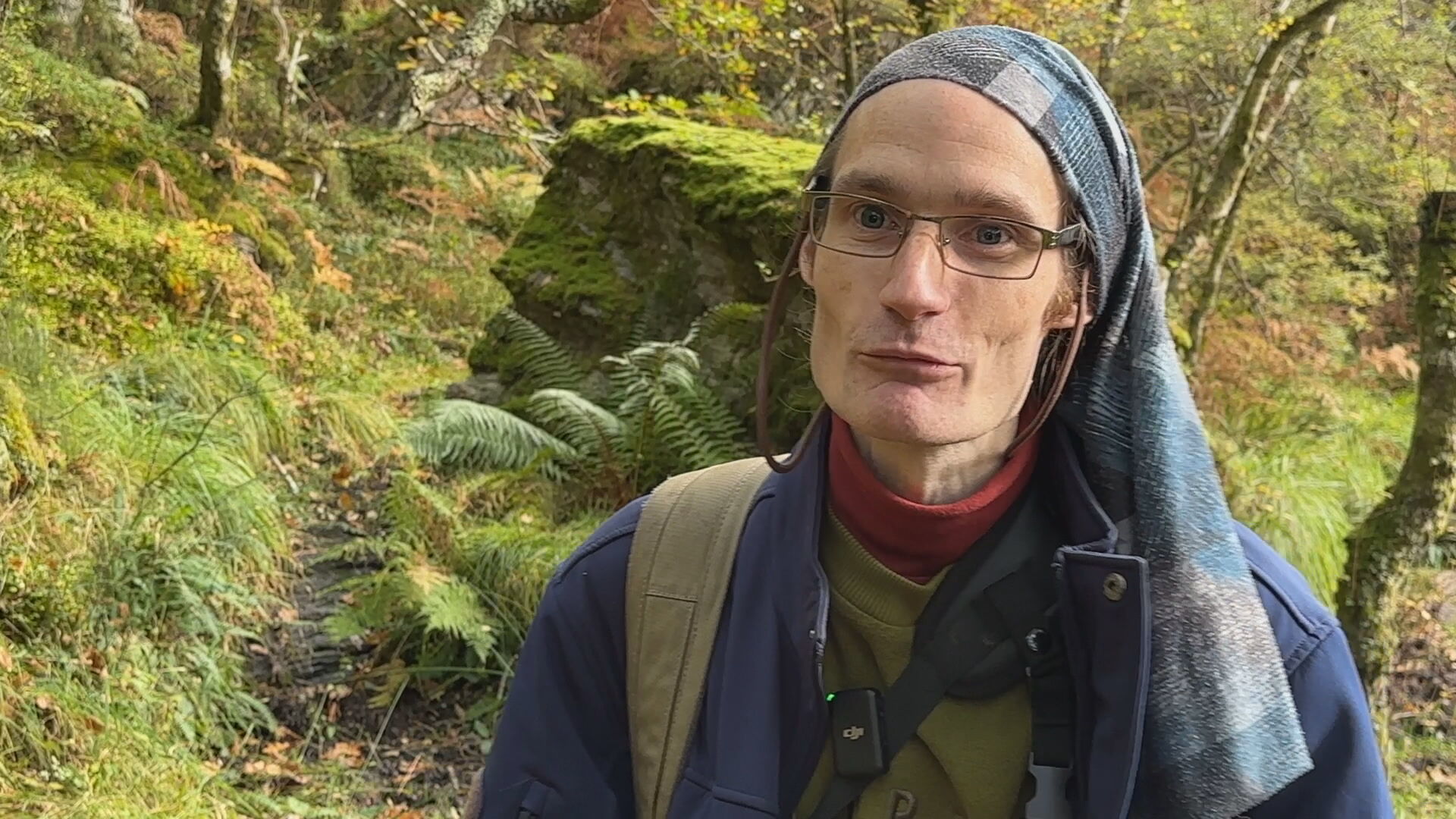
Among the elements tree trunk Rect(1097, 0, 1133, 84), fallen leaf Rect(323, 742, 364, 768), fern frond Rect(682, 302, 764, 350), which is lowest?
fallen leaf Rect(323, 742, 364, 768)

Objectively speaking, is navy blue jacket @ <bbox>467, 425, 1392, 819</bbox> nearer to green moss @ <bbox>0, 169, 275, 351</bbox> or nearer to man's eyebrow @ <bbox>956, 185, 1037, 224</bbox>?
man's eyebrow @ <bbox>956, 185, 1037, 224</bbox>

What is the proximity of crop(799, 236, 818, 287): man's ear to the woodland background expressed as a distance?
9.07 ft

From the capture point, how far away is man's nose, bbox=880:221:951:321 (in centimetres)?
140

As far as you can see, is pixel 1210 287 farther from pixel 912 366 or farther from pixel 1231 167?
pixel 912 366

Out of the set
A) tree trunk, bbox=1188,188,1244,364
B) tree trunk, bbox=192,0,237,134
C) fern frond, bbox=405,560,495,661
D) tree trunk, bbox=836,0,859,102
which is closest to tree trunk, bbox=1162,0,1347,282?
tree trunk, bbox=1188,188,1244,364

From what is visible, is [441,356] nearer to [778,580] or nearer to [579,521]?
[579,521]

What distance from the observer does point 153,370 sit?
20.2 feet

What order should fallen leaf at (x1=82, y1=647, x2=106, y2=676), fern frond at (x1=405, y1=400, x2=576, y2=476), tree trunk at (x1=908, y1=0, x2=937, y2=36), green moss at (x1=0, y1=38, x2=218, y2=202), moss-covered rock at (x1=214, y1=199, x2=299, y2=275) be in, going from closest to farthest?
1. fallen leaf at (x1=82, y1=647, x2=106, y2=676)
2. fern frond at (x1=405, y1=400, x2=576, y2=476)
3. tree trunk at (x1=908, y1=0, x2=937, y2=36)
4. green moss at (x1=0, y1=38, x2=218, y2=202)
5. moss-covered rock at (x1=214, y1=199, x2=299, y2=275)

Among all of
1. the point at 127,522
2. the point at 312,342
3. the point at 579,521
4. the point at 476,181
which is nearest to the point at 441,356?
the point at 312,342

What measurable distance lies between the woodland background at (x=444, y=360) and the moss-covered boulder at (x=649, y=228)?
0.03 m

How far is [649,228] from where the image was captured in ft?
22.4

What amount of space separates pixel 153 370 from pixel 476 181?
7712mm

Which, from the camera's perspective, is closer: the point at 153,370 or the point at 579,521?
the point at 579,521

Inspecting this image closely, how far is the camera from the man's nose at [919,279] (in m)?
1.40
